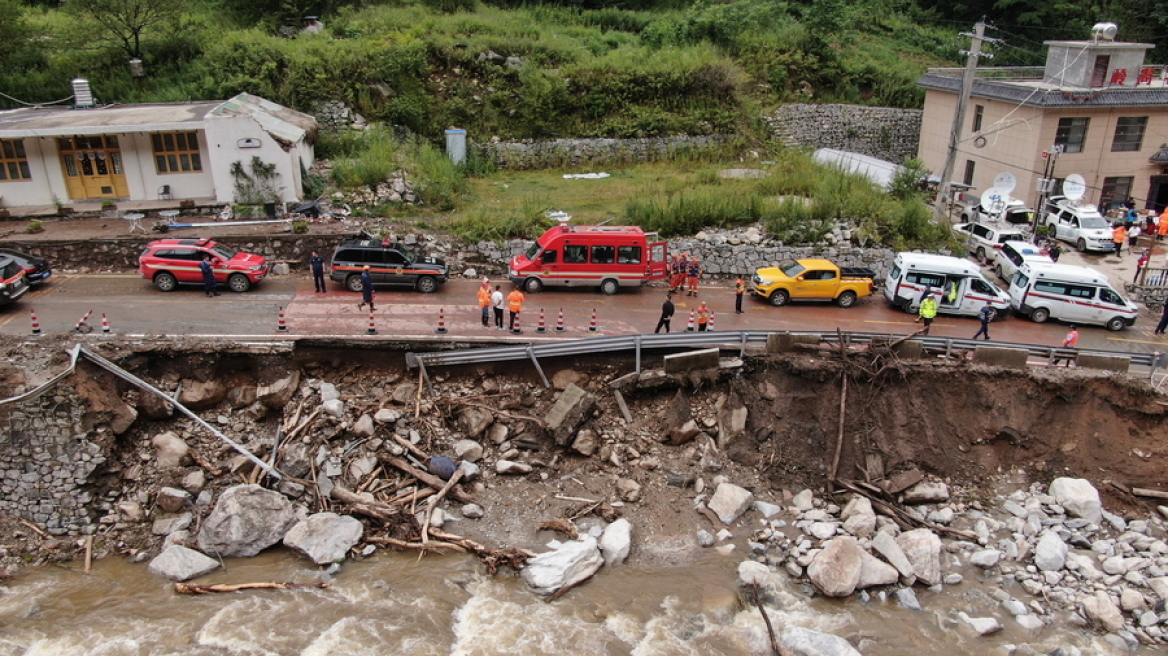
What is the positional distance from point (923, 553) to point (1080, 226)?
21.2 metres

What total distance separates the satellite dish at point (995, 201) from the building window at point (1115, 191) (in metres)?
7.34

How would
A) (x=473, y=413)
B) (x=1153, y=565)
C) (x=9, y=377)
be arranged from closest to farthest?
(x=1153, y=565) → (x=9, y=377) → (x=473, y=413)

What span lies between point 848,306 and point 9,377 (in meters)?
23.2

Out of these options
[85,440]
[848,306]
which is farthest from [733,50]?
[85,440]

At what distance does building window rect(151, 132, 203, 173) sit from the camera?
94.8 feet

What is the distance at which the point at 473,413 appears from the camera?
2064 cm

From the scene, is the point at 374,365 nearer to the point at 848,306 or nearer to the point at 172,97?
the point at 848,306

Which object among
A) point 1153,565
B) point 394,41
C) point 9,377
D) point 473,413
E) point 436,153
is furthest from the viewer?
point 394,41

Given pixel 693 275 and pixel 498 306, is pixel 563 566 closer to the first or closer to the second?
pixel 498 306

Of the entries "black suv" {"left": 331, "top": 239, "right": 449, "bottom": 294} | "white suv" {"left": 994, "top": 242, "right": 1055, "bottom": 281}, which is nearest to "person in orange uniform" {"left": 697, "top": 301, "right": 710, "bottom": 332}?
"black suv" {"left": 331, "top": 239, "right": 449, "bottom": 294}

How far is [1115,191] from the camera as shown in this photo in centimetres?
3694

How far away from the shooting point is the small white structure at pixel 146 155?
2795cm

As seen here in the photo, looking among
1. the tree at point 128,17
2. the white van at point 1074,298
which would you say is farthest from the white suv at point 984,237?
the tree at point 128,17

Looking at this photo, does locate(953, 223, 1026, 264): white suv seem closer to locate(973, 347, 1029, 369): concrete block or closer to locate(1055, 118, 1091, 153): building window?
locate(1055, 118, 1091, 153): building window
